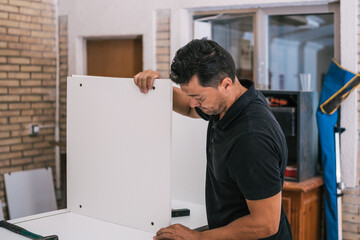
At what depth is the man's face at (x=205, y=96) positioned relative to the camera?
1.83 m

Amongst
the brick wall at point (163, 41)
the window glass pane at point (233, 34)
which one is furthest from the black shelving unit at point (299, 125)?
the brick wall at point (163, 41)

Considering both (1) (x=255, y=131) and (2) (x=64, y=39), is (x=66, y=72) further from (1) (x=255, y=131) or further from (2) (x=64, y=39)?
(1) (x=255, y=131)

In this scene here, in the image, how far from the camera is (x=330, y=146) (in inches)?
148

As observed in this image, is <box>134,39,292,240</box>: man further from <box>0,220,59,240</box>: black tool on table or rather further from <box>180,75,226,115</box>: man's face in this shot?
<box>0,220,59,240</box>: black tool on table

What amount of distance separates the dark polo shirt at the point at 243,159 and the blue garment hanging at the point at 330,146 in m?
1.79

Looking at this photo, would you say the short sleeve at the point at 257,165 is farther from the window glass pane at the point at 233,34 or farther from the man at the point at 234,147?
the window glass pane at the point at 233,34

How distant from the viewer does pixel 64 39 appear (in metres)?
5.58

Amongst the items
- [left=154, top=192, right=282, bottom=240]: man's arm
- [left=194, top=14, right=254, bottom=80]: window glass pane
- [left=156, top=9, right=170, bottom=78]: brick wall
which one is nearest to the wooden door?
[left=156, top=9, right=170, bottom=78]: brick wall

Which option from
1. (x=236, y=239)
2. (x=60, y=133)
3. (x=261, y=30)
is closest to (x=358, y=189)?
(x=261, y=30)

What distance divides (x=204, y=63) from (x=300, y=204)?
2221 mm

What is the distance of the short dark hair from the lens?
5.85 feet

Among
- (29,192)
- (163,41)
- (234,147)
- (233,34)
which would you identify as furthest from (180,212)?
(233,34)

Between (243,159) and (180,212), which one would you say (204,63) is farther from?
(180,212)

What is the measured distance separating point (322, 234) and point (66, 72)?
11.1ft
